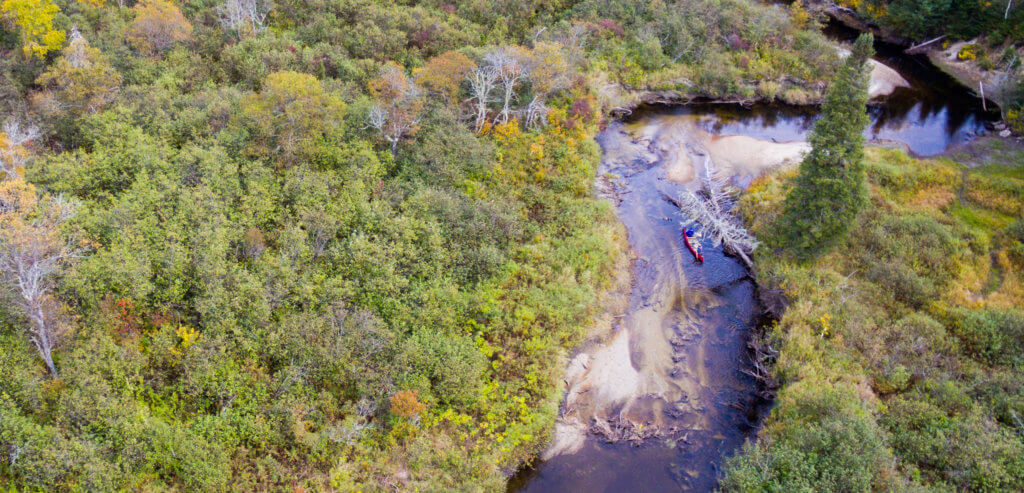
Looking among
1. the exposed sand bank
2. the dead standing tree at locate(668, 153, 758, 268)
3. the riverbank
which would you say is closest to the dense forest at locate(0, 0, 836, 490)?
the exposed sand bank

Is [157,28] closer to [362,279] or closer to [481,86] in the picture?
[481,86]

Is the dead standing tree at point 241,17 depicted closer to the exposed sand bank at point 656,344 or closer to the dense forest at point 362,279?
the dense forest at point 362,279

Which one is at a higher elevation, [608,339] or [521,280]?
[521,280]

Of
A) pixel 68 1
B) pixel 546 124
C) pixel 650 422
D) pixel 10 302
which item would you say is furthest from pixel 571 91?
pixel 68 1

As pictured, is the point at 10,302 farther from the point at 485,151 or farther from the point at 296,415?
the point at 485,151

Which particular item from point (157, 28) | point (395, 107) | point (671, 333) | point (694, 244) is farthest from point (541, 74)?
point (157, 28)

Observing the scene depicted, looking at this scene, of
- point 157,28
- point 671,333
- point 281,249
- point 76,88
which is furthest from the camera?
point 157,28

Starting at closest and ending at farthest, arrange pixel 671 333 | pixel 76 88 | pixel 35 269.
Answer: pixel 35 269, pixel 671 333, pixel 76 88

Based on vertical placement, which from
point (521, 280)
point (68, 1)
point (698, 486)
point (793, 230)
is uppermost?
point (68, 1)
